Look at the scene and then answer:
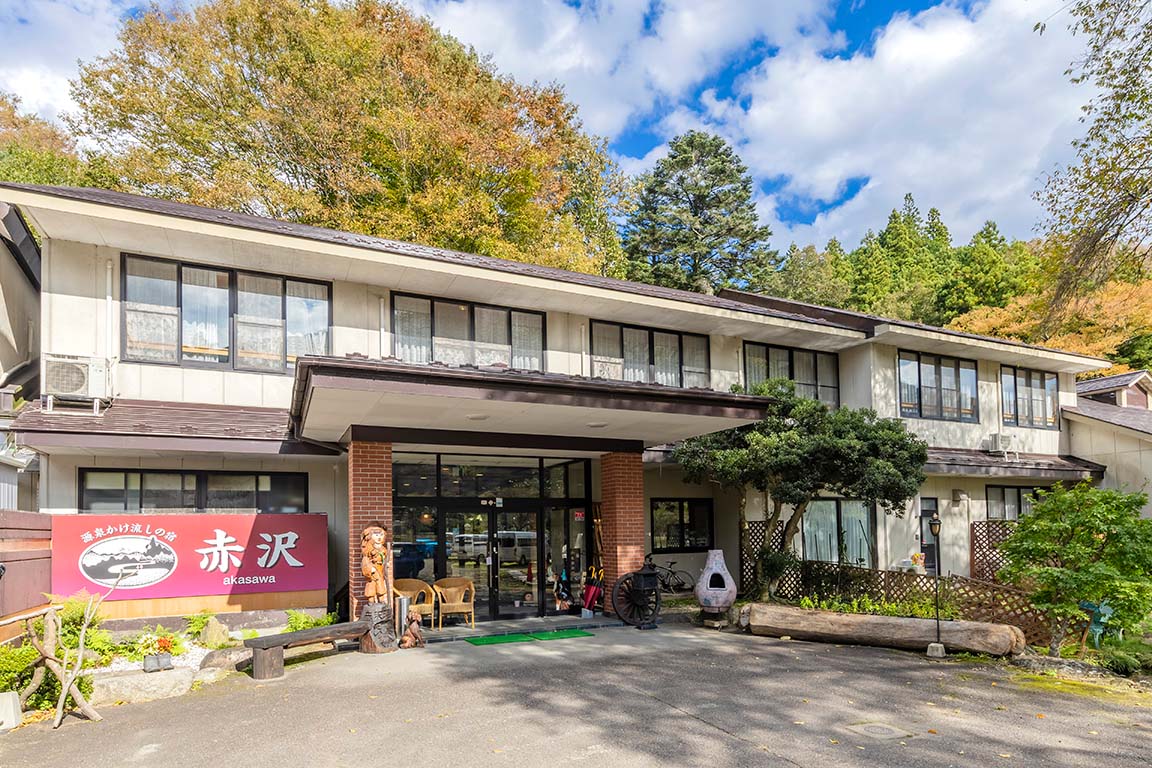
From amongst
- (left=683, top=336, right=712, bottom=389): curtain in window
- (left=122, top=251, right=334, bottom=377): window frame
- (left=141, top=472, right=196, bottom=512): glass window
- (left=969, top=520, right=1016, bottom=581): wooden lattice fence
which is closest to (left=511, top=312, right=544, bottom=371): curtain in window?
(left=122, top=251, right=334, bottom=377): window frame

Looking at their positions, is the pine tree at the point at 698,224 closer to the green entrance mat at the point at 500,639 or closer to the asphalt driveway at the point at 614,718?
the green entrance mat at the point at 500,639

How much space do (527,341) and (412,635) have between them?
236 inches

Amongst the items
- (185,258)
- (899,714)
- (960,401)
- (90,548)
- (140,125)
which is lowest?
(899,714)

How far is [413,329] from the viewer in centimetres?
1323

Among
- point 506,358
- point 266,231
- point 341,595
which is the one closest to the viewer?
point 266,231

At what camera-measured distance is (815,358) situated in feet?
59.4

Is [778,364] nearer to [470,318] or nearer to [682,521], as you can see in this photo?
[682,521]

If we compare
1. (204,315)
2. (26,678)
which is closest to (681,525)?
(204,315)

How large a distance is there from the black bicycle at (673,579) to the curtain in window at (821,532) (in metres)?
2.70

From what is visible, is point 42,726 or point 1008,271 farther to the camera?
point 1008,271

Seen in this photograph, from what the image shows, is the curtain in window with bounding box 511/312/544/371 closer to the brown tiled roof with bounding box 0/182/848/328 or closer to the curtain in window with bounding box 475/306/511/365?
the curtain in window with bounding box 475/306/511/365

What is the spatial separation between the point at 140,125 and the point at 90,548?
53.8 feet

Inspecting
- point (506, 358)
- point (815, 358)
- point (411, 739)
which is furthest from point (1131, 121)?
point (411, 739)

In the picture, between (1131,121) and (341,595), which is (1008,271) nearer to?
(1131,121)
